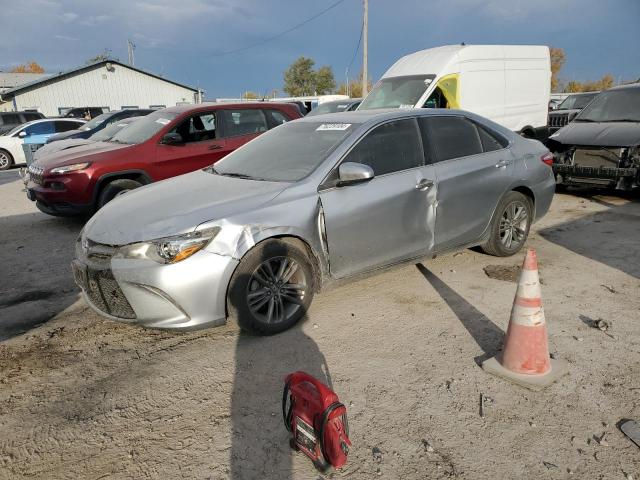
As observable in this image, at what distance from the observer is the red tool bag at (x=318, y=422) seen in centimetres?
208

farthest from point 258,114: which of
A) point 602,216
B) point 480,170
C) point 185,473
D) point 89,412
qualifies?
point 185,473

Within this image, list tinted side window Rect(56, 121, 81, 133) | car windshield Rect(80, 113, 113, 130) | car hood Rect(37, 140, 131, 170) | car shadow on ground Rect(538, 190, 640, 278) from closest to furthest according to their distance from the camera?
car shadow on ground Rect(538, 190, 640, 278), car hood Rect(37, 140, 131, 170), car windshield Rect(80, 113, 113, 130), tinted side window Rect(56, 121, 81, 133)

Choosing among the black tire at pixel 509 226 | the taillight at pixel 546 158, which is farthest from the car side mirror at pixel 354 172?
the taillight at pixel 546 158

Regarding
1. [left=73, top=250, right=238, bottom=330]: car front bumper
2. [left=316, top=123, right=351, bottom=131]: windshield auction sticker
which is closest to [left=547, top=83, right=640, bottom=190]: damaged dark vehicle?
[left=316, top=123, right=351, bottom=131]: windshield auction sticker

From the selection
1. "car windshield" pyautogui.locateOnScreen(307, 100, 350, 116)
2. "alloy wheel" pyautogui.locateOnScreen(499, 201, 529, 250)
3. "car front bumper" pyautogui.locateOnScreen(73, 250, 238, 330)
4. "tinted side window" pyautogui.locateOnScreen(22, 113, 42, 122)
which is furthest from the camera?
"tinted side window" pyautogui.locateOnScreen(22, 113, 42, 122)

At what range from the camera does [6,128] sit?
1834 cm

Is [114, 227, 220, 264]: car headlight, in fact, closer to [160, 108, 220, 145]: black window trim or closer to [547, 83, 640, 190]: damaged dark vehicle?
[160, 108, 220, 145]: black window trim

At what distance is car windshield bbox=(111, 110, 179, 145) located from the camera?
7.02 meters

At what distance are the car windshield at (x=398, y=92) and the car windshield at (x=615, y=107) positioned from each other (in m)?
3.04

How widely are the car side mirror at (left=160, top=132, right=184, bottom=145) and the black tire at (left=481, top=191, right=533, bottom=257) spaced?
456 cm

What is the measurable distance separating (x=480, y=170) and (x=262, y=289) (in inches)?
96.4

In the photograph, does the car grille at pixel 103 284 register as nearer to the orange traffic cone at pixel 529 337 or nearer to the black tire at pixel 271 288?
the black tire at pixel 271 288

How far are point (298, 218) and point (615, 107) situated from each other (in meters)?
7.67

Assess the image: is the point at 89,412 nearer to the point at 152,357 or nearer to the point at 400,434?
the point at 152,357
